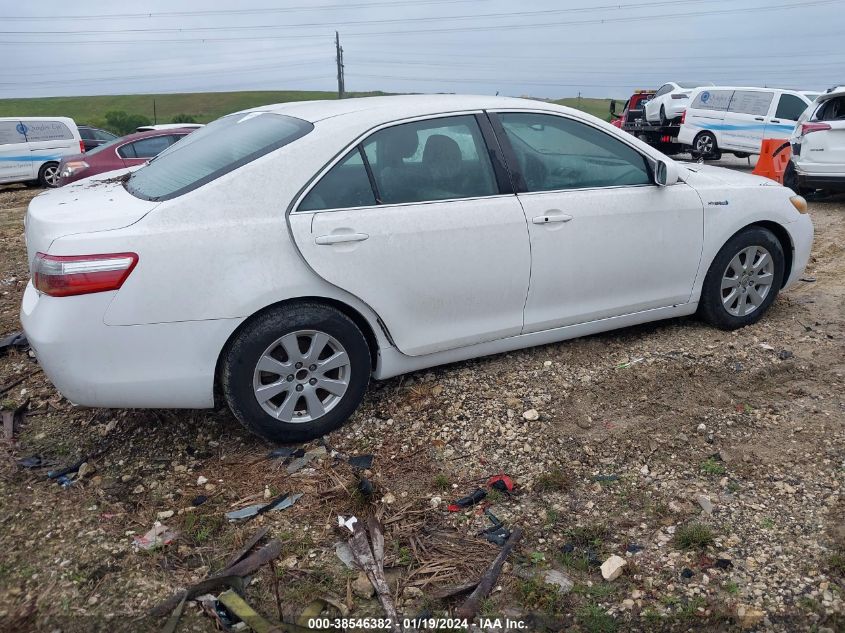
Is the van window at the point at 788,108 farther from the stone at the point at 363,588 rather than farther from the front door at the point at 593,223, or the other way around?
the stone at the point at 363,588

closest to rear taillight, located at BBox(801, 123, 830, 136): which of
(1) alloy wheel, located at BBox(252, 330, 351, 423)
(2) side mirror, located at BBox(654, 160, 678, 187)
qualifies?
(2) side mirror, located at BBox(654, 160, 678, 187)

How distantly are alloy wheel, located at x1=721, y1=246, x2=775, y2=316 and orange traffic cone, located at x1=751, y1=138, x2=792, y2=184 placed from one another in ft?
22.0

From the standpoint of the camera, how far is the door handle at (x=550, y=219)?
4.09 meters

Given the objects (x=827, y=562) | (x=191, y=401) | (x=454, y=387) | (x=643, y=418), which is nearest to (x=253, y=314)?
(x=191, y=401)

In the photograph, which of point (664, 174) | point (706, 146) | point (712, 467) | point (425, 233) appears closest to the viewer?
point (712, 467)

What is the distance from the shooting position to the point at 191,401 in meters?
3.49

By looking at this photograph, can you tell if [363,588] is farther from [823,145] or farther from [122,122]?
[122,122]

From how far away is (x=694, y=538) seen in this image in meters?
2.99

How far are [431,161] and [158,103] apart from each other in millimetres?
95790

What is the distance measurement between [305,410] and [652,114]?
20953mm

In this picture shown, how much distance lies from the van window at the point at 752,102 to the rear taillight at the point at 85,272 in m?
A: 16.3

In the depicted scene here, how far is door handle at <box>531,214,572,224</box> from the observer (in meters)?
4.09

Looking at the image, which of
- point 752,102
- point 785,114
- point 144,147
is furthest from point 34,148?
point 785,114

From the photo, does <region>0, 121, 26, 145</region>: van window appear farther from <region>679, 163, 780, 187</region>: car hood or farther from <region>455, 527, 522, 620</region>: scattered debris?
<region>455, 527, 522, 620</region>: scattered debris
